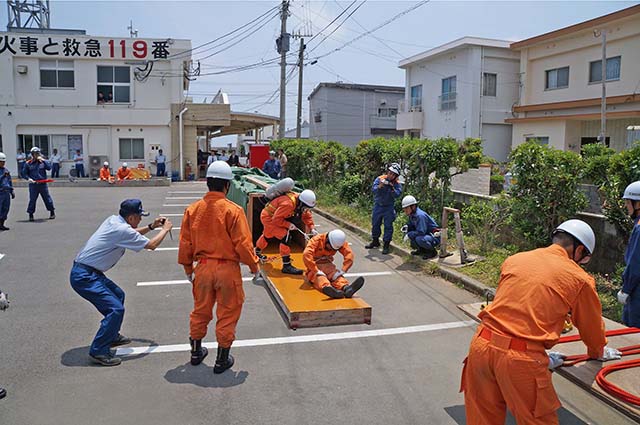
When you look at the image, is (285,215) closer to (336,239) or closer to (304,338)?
(336,239)

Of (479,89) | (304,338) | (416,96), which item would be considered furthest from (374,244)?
(416,96)

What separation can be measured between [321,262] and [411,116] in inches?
Result: 1033

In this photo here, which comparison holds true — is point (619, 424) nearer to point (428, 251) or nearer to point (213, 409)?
point (213, 409)

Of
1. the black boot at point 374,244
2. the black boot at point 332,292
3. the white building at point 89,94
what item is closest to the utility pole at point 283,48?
the white building at point 89,94

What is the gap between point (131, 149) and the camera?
28.1 m

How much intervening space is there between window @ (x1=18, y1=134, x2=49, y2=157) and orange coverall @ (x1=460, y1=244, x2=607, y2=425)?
2885 cm

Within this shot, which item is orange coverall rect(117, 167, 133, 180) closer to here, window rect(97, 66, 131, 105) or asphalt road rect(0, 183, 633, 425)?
window rect(97, 66, 131, 105)

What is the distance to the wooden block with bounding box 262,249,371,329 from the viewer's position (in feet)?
19.7

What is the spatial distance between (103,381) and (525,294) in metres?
3.67

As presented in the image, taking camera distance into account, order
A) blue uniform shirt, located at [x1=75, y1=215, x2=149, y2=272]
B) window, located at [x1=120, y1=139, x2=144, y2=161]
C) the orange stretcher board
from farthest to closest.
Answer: window, located at [x1=120, y1=139, x2=144, y2=161] < blue uniform shirt, located at [x1=75, y1=215, x2=149, y2=272] < the orange stretcher board

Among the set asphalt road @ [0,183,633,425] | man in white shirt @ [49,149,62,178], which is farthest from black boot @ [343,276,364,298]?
man in white shirt @ [49,149,62,178]

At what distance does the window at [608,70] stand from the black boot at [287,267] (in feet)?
64.2

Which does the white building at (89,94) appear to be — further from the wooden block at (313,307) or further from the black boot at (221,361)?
the black boot at (221,361)

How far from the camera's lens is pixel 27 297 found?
23.8 ft
